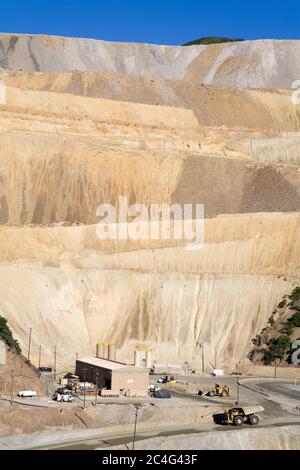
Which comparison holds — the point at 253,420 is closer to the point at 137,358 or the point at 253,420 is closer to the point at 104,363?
the point at 104,363

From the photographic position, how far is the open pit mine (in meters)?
71.6

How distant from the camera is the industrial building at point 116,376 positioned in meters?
56.8

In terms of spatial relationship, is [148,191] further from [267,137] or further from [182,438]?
[182,438]

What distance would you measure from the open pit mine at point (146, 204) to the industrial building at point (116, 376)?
21.9 ft

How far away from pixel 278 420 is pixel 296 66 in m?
105

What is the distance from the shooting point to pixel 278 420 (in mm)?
52344

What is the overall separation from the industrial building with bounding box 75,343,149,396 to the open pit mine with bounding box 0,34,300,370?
668cm

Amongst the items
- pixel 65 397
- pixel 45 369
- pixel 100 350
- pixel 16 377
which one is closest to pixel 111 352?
pixel 100 350

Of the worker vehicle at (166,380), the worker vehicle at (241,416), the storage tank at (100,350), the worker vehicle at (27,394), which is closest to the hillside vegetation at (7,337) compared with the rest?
the worker vehicle at (27,394)

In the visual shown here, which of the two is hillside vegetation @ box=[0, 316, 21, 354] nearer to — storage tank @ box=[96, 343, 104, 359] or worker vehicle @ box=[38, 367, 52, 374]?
worker vehicle @ box=[38, 367, 52, 374]

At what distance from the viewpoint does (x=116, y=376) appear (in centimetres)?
5694

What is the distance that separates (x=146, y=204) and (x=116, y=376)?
3875cm

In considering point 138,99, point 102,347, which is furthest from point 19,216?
point 138,99

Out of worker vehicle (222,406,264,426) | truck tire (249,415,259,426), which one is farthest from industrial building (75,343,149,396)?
truck tire (249,415,259,426)
